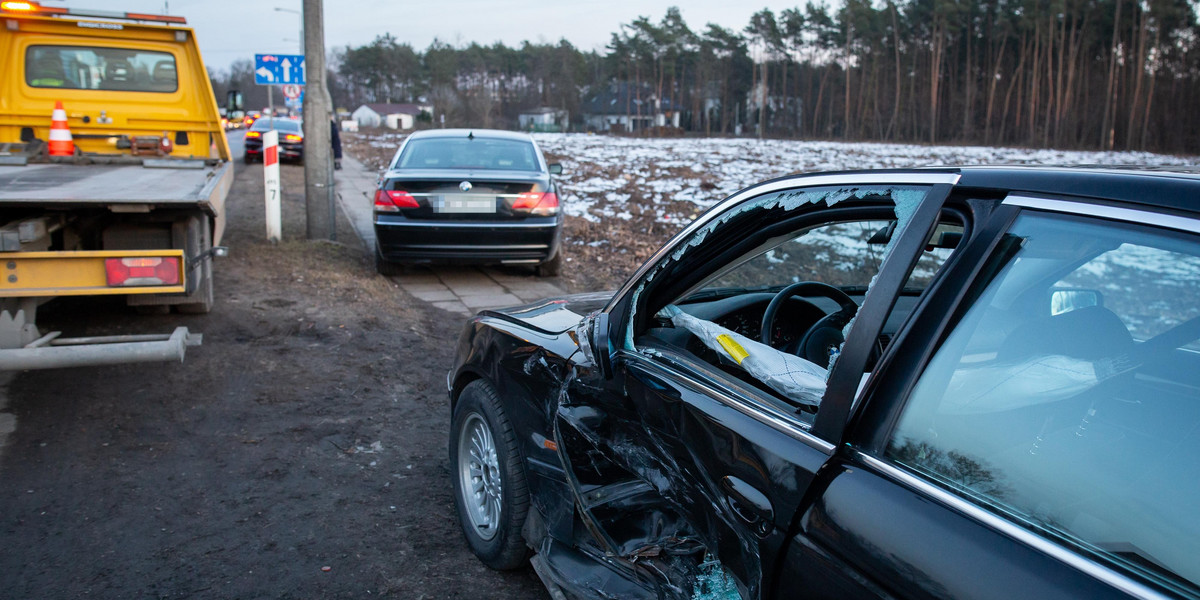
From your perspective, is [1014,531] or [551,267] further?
[551,267]

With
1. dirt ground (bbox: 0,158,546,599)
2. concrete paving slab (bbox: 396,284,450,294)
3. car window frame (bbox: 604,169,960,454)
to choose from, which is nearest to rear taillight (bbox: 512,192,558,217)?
concrete paving slab (bbox: 396,284,450,294)

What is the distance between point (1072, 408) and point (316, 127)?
30.3 feet

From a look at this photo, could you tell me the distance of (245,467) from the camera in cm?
423

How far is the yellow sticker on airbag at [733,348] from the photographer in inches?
92.5

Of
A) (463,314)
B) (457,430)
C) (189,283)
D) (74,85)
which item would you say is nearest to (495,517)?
(457,430)

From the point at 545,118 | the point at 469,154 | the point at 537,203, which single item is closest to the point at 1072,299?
the point at 537,203

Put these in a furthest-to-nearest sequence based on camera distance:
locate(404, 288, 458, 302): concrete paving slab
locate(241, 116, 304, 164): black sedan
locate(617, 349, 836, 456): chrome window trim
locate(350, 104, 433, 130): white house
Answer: locate(350, 104, 433, 130): white house, locate(241, 116, 304, 164): black sedan, locate(404, 288, 458, 302): concrete paving slab, locate(617, 349, 836, 456): chrome window trim

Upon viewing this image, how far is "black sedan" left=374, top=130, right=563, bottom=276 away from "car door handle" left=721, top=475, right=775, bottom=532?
21.1 ft

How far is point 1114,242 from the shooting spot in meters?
1.40

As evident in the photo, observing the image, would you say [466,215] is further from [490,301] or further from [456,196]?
[490,301]

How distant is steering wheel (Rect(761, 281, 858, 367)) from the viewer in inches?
103

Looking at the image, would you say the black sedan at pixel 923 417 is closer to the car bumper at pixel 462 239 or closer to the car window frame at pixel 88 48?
the car bumper at pixel 462 239

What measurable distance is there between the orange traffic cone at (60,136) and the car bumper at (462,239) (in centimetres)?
295

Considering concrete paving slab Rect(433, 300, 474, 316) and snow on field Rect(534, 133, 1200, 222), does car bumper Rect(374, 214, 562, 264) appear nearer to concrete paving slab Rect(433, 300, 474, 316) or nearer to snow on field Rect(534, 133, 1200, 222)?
concrete paving slab Rect(433, 300, 474, 316)
